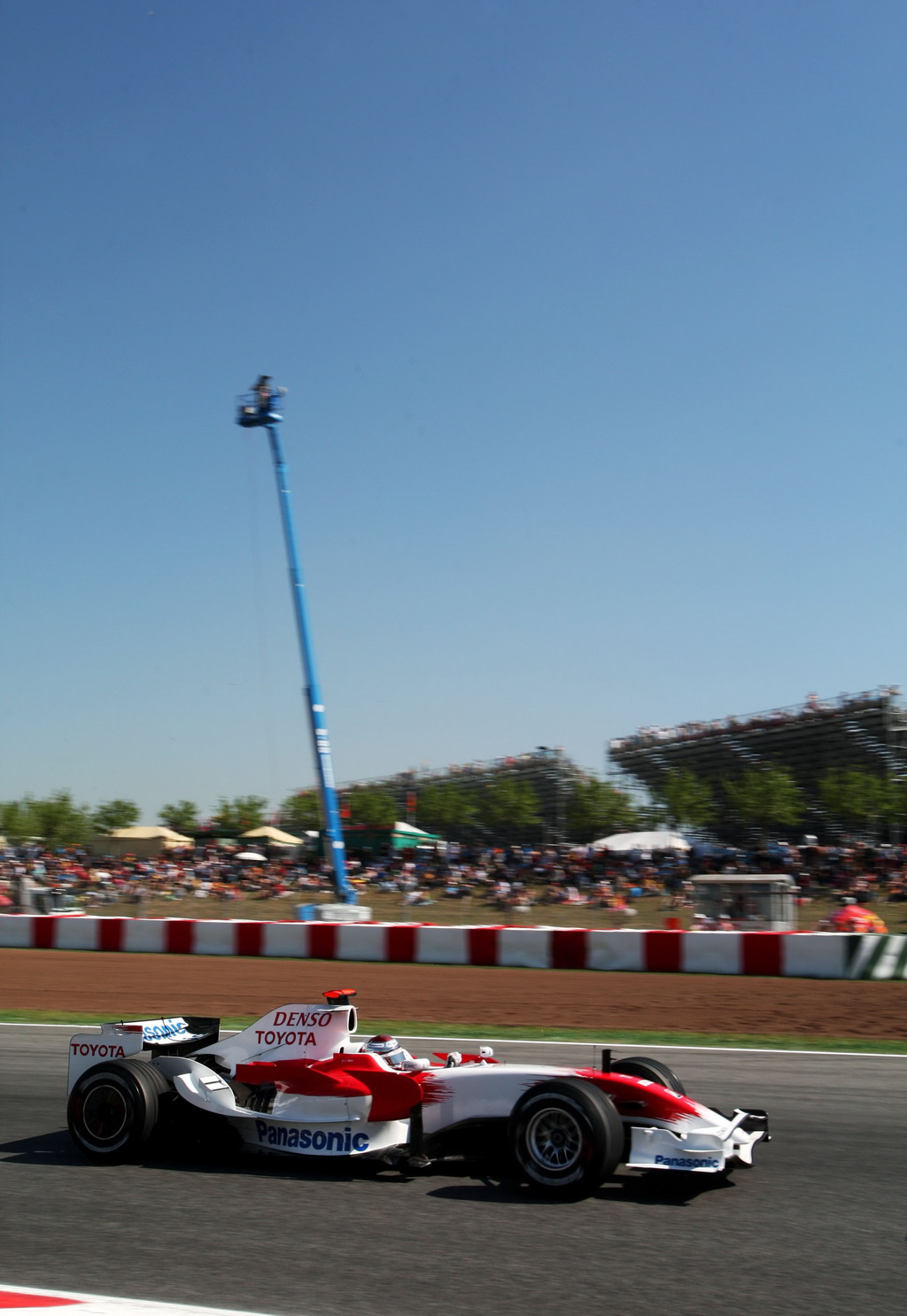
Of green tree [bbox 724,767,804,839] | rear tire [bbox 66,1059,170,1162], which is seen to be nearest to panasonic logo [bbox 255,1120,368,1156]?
rear tire [bbox 66,1059,170,1162]

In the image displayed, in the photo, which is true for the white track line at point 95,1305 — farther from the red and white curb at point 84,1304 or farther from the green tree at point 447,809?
the green tree at point 447,809

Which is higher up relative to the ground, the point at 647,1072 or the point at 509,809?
the point at 509,809

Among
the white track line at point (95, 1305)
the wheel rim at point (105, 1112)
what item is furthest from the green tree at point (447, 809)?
the white track line at point (95, 1305)

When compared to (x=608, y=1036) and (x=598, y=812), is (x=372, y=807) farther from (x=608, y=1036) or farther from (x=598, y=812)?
(x=608, y=1036)

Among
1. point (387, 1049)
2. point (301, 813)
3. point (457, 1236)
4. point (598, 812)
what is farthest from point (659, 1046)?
point (301, 813)

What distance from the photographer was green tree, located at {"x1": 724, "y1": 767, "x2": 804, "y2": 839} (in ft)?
113

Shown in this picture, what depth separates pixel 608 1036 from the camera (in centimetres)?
1094

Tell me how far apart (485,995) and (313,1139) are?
879cm

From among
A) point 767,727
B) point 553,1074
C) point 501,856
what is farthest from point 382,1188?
point 767,727

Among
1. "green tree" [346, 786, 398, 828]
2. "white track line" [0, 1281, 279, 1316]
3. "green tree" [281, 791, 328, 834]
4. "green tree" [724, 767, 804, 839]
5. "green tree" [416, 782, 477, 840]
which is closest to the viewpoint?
"white track line" [0, 1281, 279, 1316]

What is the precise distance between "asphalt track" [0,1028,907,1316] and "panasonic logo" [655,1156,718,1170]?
0.53 feet

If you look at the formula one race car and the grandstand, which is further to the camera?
the grandstand

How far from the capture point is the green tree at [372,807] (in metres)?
56.0

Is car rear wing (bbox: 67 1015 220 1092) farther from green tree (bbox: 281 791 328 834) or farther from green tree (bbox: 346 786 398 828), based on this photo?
green tree (bbox: 281 791 328 834)
